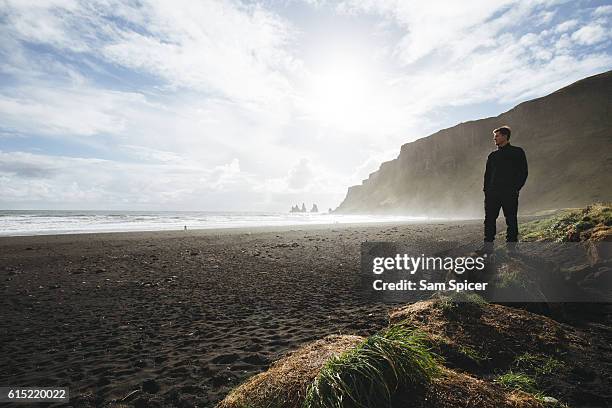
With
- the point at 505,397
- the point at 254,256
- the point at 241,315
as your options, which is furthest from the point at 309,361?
the point at 254,256

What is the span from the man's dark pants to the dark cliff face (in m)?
65.1

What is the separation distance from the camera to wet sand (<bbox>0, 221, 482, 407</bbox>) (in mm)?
→ 4094

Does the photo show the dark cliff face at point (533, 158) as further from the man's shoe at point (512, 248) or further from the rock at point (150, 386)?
the rock at point (150, 386)

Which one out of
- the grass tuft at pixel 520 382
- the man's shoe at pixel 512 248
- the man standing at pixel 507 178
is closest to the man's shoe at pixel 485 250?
the man standing at pixel 507 178

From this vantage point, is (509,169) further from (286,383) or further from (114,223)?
(114,223)

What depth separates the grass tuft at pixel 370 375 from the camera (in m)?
1.90

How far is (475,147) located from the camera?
363ft

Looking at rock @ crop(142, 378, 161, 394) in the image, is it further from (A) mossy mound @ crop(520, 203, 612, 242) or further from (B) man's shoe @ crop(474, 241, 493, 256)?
(A) mossy mound @ crop(520, 203, 612, 242)

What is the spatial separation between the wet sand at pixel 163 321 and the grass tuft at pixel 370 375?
2.18 meters

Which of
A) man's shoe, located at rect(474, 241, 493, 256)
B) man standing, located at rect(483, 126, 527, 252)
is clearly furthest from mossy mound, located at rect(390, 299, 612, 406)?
man standing, located at rect(483, 126, 527, 252)

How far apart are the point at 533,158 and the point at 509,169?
3563 inches

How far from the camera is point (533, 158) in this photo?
79562mm

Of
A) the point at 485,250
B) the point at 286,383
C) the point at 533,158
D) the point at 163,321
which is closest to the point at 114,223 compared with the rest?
→ the point at 163,321

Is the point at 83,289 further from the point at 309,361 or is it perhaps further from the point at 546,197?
the point at 546,197
